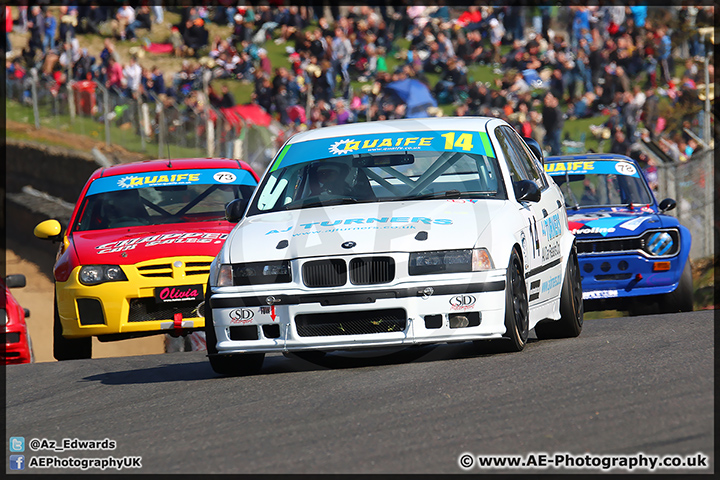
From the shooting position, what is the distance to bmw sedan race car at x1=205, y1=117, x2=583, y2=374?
6.54 metres

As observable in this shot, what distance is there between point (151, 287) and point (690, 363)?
4.52 metres

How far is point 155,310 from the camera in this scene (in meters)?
9.00

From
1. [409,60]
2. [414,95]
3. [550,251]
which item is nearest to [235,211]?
[550,251]

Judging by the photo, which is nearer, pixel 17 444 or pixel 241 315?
pixel 17 444

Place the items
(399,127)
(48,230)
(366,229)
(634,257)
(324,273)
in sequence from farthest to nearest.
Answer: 1. (634,257)
2. (48,230)
3. (399,127)
4. (366,229)
5. (324,273)

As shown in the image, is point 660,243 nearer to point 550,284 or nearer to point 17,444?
point 550,284

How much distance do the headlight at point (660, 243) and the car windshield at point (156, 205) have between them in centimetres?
398

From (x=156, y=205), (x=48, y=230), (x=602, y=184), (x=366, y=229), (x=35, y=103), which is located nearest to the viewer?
(x=366, y=229)

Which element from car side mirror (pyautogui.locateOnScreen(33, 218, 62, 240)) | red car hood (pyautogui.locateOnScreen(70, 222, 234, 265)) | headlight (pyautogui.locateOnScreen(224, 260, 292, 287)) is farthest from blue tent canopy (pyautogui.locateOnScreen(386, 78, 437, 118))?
headlight (pyautogui.locateOnScreen(224, 260, 292, 287))

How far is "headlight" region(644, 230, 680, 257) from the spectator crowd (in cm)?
884

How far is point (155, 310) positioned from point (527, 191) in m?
3.35

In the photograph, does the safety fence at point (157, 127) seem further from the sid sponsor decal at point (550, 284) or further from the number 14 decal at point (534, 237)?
the number 14 decal at point (534, 237)

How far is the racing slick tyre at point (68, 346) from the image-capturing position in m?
9.74

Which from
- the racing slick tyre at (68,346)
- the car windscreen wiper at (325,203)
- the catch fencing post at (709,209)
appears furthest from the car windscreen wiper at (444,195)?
the catch fencing post at (709,209)
